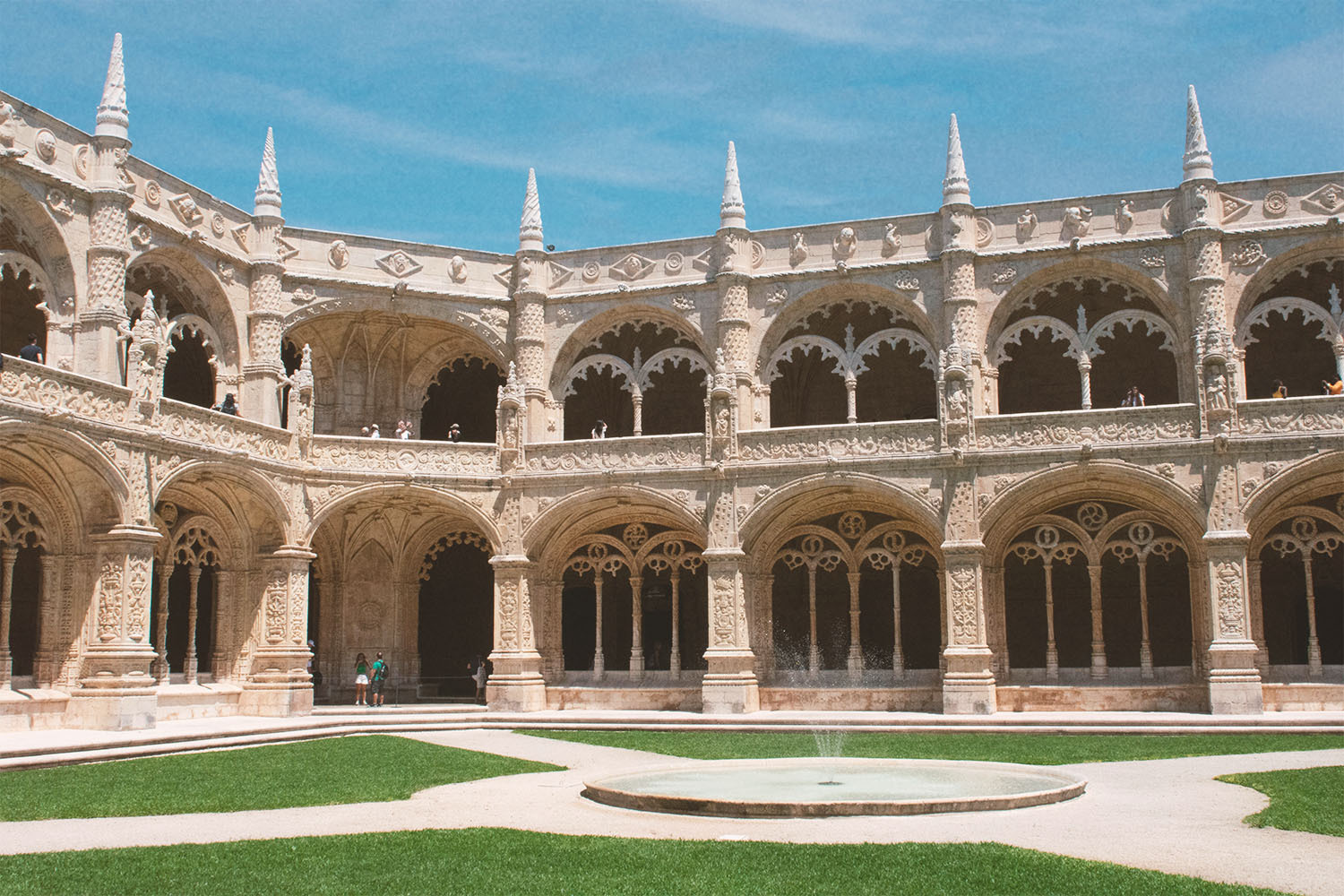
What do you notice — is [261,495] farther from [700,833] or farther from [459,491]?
[700,833]

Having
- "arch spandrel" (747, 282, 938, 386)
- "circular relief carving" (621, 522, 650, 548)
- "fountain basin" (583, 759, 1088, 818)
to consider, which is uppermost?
"arch spandrel" (747, 282, 938, 386)

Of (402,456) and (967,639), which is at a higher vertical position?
(402,456)

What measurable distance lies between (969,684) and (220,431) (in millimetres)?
15887

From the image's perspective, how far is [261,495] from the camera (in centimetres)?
2869

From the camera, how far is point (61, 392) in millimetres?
22922

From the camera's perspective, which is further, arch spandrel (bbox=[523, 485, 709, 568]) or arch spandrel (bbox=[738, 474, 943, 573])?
arch spandrel (bbox=[523, 485, 709, 568])

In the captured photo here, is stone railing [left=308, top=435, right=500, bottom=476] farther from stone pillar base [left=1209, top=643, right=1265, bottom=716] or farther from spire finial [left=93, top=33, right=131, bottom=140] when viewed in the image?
stone pillar base [left=1209, top=643, right=1265, bottom=716]

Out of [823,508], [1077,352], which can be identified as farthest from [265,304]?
[1077,352]

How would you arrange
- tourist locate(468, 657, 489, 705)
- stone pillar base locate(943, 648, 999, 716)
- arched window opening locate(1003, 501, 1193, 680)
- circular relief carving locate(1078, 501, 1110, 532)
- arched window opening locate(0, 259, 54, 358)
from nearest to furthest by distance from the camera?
stone pillar base locate(943, 648, 999, 716) → arched window opening locate(0, 259, 54, 358) → circular relief carving locate(1078, 501, 1110, 532) → arched window opening locate(1003, 501, 1193, 680) → tourist locate(468, 657, 489, 705)

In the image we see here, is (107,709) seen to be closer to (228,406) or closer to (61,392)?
(61,392)

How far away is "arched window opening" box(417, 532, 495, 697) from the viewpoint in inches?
1437

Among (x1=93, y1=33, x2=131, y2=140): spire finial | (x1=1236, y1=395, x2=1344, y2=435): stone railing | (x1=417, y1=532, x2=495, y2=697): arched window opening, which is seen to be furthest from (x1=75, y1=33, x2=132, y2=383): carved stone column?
(x1=1236, y1=395, x2=1344, y2=435): stone railing

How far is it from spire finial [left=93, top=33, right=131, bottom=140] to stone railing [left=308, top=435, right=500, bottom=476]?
7590 mm

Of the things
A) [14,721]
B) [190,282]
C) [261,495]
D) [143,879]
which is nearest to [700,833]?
[143,879]
